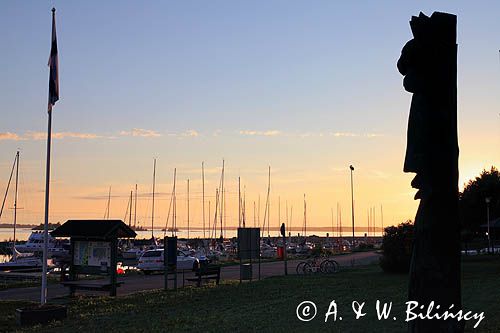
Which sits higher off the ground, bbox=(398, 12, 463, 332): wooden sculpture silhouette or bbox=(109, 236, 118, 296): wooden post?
bbox=(398, 12, 463, 332): wooden sculpture silhouette

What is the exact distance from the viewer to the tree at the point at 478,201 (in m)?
64.1

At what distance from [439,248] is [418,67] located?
108 inches

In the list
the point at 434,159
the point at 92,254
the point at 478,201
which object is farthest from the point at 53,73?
the point at 478,201

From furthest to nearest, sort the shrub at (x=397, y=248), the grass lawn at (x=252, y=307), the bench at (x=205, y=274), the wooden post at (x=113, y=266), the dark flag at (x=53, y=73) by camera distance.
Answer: the shrub at (x=397, y=248), the bench at (x=205, y=274), the wooden post at (x=113, y=266), the dark flag at (x=53, y=73), the grass lawn at (x=252, y=307)

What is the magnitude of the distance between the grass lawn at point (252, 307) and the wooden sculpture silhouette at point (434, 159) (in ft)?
13.0

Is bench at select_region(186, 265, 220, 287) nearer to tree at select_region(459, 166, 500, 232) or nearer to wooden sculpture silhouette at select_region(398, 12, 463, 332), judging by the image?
wooden sculpture silhouette at select_region(398, 12, 463, 332)

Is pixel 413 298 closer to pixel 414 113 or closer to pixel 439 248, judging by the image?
pixel 439 248

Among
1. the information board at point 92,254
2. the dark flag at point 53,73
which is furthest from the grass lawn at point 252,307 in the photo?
the dark flag at point 53,73

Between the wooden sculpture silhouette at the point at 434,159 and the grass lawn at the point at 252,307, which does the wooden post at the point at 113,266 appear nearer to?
the grass lawn at the point at 252,307

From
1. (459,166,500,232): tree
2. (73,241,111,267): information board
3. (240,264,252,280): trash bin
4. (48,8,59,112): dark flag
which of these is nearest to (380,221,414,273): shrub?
(240,264,252,280): trash bin

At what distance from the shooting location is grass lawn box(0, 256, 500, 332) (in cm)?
1377

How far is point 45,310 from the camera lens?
51.7 ft

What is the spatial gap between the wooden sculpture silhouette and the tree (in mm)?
58358

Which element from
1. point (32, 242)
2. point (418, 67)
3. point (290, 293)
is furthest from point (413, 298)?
point (32, 242)
